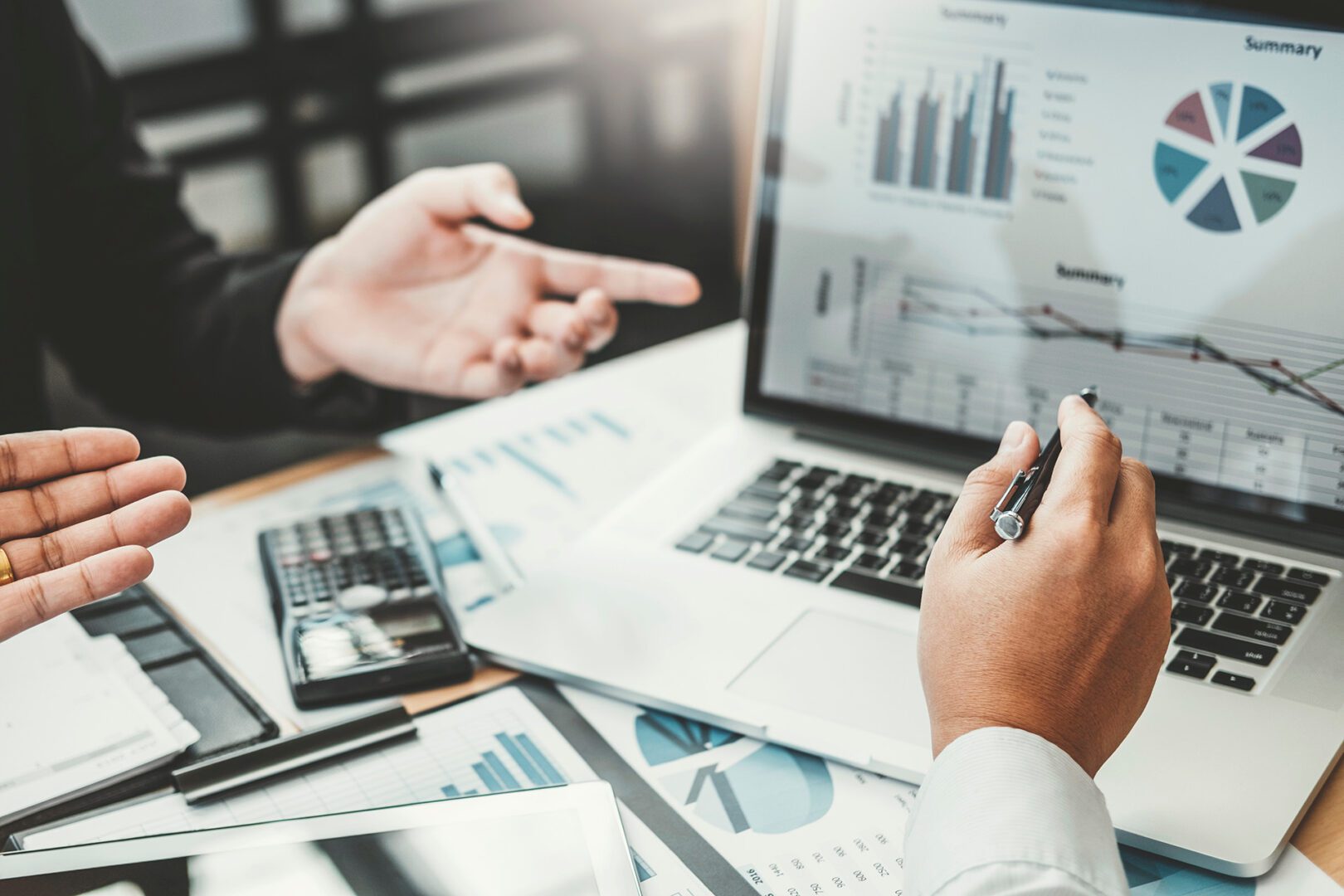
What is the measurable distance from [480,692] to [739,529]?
213 millimetres

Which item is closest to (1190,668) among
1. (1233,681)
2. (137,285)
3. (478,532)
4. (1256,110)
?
(1233,681)

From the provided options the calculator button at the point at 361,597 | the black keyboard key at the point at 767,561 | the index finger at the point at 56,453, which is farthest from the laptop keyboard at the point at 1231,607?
the index finger at the point at 56,453

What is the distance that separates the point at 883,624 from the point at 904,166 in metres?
0.34

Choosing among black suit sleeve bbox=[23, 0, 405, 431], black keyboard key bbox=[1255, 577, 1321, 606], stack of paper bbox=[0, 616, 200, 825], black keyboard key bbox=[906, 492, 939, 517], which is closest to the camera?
stack of paper bbox=[0, 616, 200, 825]

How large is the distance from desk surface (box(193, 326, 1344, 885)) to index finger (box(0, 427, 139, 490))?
0.22m

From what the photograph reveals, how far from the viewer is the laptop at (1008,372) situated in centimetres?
63

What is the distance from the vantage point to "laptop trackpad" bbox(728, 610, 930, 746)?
612 millimetres

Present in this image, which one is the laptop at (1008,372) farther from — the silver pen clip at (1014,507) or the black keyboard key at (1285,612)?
the silver pen clip at (1014,507)

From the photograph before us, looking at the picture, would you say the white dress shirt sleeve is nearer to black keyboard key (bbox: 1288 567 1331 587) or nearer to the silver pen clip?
the silver pen clip

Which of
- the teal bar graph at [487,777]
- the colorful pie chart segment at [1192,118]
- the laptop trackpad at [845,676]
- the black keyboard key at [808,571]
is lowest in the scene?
the teal bar graph at [487,777]

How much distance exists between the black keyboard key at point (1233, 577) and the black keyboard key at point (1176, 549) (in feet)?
0.08

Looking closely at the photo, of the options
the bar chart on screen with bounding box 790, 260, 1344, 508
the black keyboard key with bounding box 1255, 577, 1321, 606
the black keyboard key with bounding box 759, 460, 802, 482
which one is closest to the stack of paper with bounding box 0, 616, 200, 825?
the black keyboard key with bounding box 759, 460, 802, 482

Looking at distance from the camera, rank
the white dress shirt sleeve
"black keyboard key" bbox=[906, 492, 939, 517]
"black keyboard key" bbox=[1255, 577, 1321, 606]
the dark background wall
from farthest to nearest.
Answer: the dark background wall
"black keyboard key" bbox=[906, 492, 939, 517]
"black keyboard key" bbox=[1255, 577, 1321, 606]
the white dress shirt sleeve

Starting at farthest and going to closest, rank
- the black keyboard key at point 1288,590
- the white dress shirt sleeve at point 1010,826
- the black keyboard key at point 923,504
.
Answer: the black keyboard key at point 923,504 → the black keyboard key at point 1288,590 → the white dress shirt sleeve at point 1010,826
